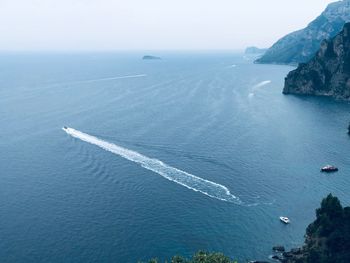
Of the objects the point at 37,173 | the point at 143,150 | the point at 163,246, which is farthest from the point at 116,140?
the point at 163,246

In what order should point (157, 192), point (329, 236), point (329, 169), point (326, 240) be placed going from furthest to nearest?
point (329, 169), point (157, 192), point (329, 236), point (326, 240)

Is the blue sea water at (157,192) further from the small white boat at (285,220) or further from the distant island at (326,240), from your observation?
the distant island at (326,240)

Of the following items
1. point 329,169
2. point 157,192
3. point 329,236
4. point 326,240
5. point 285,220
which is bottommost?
point 285,220

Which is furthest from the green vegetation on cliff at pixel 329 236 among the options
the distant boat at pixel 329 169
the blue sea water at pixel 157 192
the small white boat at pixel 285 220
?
the distant boat at pixel 329 169

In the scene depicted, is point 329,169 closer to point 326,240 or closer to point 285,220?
point 285,220

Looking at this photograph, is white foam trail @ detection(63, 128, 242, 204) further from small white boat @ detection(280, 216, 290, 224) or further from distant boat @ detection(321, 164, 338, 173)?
distant boat @ detection(321, 164, 338, 173)

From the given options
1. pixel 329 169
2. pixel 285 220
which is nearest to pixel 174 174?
pixel 285 220

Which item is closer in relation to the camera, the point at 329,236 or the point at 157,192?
the point at 329,236
